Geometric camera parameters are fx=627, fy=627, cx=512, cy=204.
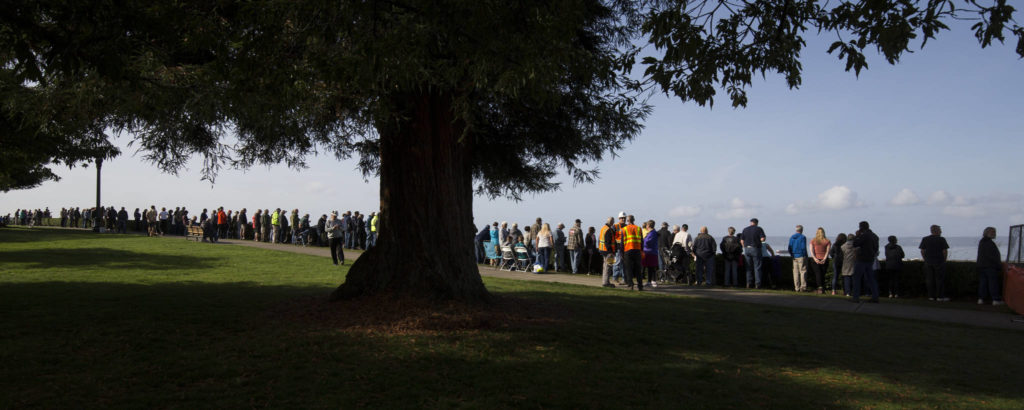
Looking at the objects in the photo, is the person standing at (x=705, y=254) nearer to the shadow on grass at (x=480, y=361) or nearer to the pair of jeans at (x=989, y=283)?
the pair of jeans at (x=989, y=283)

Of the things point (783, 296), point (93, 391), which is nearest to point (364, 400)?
point (93, 391)

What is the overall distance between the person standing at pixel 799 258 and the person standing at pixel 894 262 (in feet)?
5.89

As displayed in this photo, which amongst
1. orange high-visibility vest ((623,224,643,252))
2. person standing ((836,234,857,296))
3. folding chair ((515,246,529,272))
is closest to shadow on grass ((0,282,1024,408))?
orange high-visibility vest ((623,224,643,252))

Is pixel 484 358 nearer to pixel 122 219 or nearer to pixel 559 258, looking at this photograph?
pixel 559 258

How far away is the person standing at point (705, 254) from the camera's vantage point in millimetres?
16719

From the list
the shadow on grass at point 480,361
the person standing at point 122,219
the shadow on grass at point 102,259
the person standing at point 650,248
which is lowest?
the shadow on grass at point 480,361

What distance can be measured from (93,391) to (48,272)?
11.1 m

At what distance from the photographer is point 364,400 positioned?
4973 mm

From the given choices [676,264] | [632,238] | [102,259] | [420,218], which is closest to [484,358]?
[420,218]

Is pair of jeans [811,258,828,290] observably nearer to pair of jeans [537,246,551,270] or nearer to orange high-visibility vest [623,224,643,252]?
orange high-visibility vest [623,224,643,252]

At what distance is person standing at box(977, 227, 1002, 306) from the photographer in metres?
12.8

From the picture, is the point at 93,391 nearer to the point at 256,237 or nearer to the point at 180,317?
the point at 180,317

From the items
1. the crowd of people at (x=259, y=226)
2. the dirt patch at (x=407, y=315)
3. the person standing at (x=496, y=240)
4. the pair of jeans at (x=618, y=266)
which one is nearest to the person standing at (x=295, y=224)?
the crowd of people at (x=259, y=226)

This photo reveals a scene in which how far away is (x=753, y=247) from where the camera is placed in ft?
53.9
